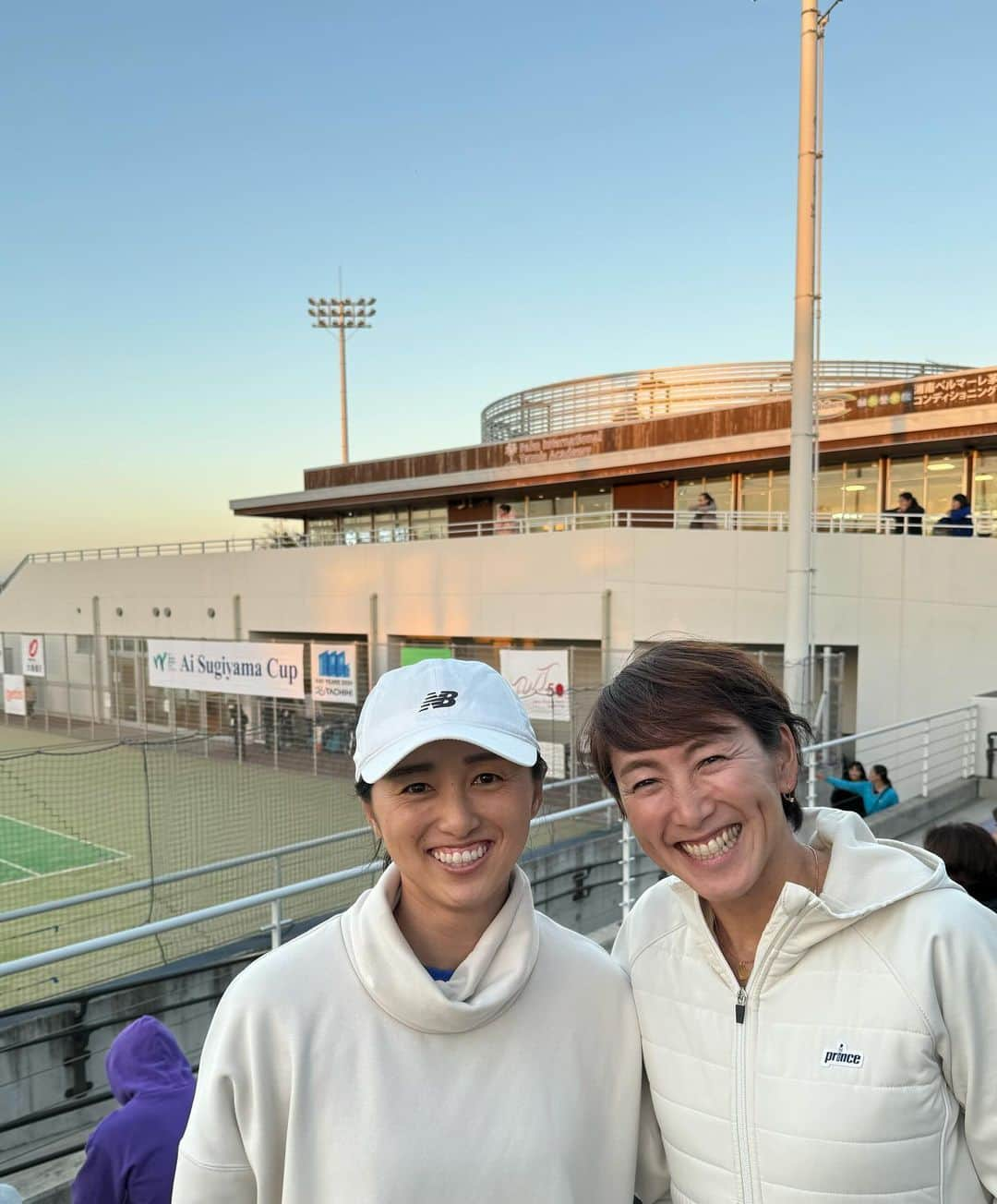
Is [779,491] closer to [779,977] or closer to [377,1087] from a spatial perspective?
[779,977]

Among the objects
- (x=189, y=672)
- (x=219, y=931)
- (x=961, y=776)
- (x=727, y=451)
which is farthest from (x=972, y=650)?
(x=189, y=672)

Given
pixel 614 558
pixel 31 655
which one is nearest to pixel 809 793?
pixel 614 558

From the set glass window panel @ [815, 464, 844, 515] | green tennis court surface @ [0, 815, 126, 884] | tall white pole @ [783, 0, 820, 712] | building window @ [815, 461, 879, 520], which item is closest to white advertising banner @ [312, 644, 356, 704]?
green tennis court surface @ [0, 815, 126, 884]

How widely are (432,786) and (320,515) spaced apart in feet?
107

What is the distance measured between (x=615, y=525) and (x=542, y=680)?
569 cm

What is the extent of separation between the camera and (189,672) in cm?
A: 1948

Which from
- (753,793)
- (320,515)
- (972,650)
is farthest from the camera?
(320,515)

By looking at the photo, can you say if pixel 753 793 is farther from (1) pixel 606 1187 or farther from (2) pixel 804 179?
(2) pixel 804 179

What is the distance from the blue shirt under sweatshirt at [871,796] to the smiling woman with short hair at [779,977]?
26.2ft

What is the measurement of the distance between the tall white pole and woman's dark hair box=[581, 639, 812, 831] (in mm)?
9550

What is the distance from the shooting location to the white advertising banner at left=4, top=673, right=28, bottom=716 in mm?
24906

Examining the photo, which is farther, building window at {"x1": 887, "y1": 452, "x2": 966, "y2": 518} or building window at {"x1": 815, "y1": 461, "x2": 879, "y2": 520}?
building window at {"x1": 815, "y1": 461, "x2": 879, "y2": 520}

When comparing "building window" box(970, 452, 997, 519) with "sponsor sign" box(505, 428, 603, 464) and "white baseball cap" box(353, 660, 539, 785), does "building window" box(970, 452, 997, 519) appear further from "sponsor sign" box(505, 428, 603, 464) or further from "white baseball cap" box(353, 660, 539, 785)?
"white baseball cap" box(353, 660, 539, 785)

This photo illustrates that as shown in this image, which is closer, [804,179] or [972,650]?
[804,179]
